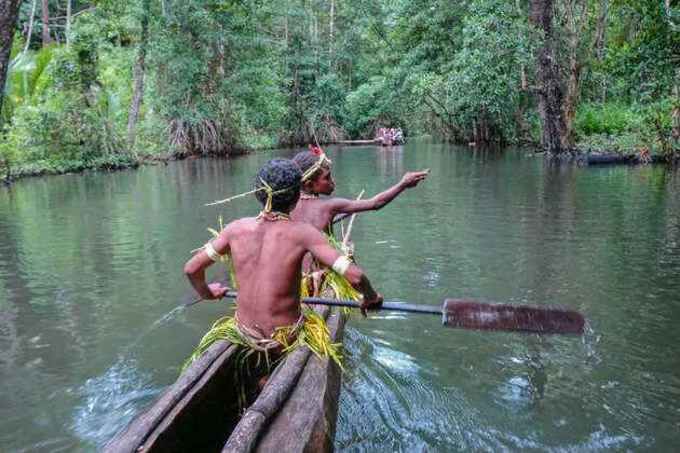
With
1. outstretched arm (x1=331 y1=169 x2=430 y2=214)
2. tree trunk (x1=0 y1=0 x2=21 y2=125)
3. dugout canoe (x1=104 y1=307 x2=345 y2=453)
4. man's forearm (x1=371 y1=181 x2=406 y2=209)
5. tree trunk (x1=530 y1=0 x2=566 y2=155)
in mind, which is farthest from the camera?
tree trunk (x1=530 y1=0 x2=566 y2=155)

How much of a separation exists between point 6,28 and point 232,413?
7.78ft

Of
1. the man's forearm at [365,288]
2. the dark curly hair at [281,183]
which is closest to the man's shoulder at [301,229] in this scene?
the dark curly hair at [281,183]

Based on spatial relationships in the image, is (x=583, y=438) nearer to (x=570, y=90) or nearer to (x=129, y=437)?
(x=129, y=437)

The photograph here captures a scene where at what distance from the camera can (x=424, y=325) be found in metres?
5.47

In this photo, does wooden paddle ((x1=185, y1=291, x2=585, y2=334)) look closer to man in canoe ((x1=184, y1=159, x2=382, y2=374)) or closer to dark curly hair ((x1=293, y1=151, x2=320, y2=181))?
man in canoe ((x1=184, y1=159, x2=382, y2=374))

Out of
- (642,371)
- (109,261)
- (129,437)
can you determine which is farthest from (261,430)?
(109,261)

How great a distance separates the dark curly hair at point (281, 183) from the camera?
3.24m

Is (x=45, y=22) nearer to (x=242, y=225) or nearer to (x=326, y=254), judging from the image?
(x=242, y=225)

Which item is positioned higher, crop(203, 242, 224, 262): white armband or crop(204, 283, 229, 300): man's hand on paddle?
crop(203, 242, 224, 262): white armband

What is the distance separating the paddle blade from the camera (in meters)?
3.56

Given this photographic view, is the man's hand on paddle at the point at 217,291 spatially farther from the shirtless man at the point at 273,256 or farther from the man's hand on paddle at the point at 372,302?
the man's hand on paddle at the point at 372,302

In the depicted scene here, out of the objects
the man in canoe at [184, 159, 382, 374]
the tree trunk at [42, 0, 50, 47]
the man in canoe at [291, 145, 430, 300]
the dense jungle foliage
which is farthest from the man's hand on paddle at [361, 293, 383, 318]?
the tree trunk at [42, 0, 50, 47]

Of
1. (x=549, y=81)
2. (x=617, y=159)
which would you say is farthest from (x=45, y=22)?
(x=617, y=159)

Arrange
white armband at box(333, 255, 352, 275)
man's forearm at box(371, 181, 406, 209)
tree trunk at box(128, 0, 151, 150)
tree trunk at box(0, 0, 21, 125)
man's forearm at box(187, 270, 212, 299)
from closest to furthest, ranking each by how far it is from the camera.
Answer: white armband at box(333, 255, 352, 275)
tree trunk at box(0, 0, 21, 125)
man's forearm at box(187, 270, 212, 299)
man's forearm at box(371, 181, 406, 209)
tree trunk at box(128, 0, 151, 150)
